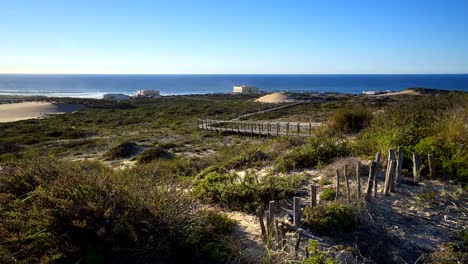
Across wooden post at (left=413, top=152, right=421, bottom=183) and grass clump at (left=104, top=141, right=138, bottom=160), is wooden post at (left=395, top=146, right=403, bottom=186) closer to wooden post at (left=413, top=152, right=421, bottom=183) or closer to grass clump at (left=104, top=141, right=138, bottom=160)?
wooden post at (left=413, top=152, right=421, bottom=183)

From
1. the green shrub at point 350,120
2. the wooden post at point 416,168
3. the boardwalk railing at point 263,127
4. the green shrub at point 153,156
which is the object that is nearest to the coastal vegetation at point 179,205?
the wooden post at point 416,168

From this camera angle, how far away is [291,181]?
718 centimetres

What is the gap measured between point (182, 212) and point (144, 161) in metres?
9.68

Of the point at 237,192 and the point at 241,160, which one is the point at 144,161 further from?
the point at 237,192

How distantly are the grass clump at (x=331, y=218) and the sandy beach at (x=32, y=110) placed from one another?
52.0 metres

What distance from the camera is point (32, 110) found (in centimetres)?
5588

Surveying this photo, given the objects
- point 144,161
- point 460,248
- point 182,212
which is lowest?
point 144,161

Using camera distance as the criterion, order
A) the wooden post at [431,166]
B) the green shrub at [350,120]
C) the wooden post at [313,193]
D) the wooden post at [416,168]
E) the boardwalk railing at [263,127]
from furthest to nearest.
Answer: the boardwalk railing at [263,127]
the green shrub at [350,120]
the wooden post at [431,166]
the wooden post at [416,168]
the wooden post at [313,193]

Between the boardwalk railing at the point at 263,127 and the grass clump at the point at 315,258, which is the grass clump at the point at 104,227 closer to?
the grass clump at the point at 315,258

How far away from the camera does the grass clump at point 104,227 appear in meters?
4.22

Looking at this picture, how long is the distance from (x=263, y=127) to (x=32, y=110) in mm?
46546

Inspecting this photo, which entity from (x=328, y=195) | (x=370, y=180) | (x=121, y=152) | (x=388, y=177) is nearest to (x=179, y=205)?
(x=328, y=195)

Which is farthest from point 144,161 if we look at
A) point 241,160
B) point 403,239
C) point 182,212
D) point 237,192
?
point 403,239

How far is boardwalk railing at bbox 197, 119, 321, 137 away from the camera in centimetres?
1805
